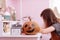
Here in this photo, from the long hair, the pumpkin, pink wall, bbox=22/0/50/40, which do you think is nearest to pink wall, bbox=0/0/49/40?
pink wall, bbox=22/0/50/40

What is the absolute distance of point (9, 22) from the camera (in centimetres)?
197

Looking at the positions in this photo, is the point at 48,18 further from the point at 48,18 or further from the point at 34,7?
the point at 34,7

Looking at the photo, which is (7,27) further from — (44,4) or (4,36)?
(44,4)

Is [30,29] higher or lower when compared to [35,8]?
lower

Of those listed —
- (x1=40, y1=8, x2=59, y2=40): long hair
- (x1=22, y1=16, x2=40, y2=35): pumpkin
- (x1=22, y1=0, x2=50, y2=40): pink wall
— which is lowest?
(x1=22, y1=16, x2=40, y2=35): pumpkin

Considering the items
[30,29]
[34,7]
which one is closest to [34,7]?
[34,7]

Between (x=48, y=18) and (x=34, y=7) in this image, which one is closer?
(x=48, y=18)

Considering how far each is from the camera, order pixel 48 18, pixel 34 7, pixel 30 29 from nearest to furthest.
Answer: pixel 30 29 < pixel 48 18 < pixel 34 7

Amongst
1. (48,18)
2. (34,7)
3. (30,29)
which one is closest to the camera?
(30,29)

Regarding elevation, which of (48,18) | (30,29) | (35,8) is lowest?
(30,29)

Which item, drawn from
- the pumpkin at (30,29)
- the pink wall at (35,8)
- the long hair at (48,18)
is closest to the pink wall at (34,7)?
the pink wall at (35,8)

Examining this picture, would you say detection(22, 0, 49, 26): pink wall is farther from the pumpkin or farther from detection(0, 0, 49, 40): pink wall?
the pumpkin

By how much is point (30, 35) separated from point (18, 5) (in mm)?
1130

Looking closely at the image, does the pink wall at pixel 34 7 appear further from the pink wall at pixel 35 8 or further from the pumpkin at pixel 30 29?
the pumpkin at pixel 30 29
